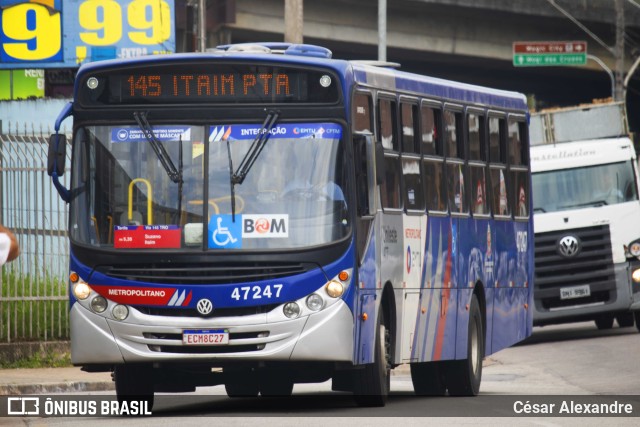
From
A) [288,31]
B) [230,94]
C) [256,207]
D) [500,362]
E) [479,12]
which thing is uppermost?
[479,12]

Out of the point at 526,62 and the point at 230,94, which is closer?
the point at 230,94

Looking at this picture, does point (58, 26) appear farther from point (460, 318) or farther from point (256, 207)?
Result: point (256, 207)

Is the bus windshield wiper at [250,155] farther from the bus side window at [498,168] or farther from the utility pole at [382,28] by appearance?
the utility pole at [382,28]

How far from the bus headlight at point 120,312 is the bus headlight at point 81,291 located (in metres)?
0.28

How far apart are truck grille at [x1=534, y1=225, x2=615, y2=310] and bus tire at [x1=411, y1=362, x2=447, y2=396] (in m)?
9.39

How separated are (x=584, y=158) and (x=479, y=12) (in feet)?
97.1

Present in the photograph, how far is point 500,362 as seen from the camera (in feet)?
80.5

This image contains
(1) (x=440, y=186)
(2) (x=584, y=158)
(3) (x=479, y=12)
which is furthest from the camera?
(3) (x=479, y=12)

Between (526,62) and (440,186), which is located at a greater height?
(526,62)

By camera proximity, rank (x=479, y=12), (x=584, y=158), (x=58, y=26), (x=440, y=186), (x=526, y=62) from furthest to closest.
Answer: (x=479, y=12) < (x=526, y=62) < (x=58, y=26) < (x=584, y=158) < (x=440, y=186)

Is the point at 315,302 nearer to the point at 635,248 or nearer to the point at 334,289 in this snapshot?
the point at 334,289

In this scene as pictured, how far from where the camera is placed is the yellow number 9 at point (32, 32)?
33688 mm

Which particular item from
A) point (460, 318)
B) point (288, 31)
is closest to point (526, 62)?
point (288, 31)

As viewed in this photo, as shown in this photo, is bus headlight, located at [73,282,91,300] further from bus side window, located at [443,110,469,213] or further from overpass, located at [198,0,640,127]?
overpass, located at [198,0,640,127]
